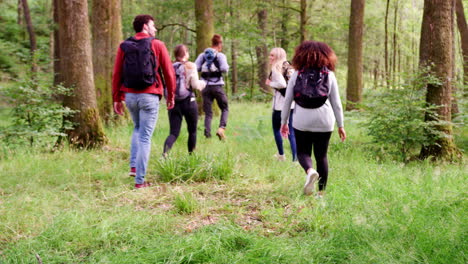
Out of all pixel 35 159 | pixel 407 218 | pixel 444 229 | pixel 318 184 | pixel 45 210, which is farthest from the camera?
pixel 35 159

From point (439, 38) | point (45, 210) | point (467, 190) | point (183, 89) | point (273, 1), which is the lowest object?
point (45, 210)

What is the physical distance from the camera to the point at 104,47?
33.6ft

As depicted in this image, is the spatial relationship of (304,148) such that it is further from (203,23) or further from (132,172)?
(203,23)

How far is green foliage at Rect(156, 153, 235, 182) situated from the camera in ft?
18.0

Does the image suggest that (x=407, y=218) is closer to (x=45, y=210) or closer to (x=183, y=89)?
(x=45, y=210)

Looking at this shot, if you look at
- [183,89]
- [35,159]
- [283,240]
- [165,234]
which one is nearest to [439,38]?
[183,89]

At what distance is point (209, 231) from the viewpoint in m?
3.53

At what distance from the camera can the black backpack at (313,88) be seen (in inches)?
178

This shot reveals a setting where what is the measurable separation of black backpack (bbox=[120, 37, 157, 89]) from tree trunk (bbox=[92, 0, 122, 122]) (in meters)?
5.26

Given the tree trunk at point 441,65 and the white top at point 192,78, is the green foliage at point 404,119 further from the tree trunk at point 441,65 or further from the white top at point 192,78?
the white top at point 192,78

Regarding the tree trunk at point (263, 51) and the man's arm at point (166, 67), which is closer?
the man's arm at point (166, 67)

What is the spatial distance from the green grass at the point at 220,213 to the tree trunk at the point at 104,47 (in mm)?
3508

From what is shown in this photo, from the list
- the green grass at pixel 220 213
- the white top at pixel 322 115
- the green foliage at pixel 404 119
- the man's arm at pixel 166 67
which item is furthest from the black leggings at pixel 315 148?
the green foliage at pixel 404 119

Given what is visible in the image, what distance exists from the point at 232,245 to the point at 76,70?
210 inches
